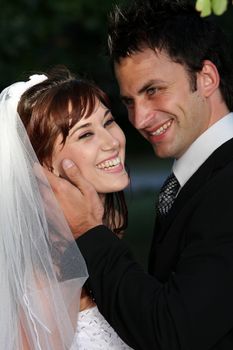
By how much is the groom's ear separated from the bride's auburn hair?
1.48 ft

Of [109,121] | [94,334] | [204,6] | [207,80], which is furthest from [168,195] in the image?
[204,6]

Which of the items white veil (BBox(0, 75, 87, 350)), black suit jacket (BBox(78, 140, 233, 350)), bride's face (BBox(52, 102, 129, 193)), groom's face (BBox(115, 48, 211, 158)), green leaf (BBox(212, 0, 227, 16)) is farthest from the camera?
groom's face (BBox(115, 48, 211, 158))

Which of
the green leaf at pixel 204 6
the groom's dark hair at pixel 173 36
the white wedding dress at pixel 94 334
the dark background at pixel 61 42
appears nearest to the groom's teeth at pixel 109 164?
the groom's dark hair at pixel 173 36

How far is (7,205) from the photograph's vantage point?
3.46 m

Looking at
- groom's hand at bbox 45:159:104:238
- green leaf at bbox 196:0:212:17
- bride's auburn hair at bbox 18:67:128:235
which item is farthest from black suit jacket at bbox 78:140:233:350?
green leaf at bbox 196:0:212:17

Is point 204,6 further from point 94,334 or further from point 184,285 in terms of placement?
point 94,334

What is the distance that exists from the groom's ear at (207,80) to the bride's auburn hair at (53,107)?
0.45 metres

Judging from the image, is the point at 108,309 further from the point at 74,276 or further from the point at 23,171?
the point at 23,171

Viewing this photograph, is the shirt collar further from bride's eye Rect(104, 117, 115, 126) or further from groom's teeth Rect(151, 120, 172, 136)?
bride's eye Rect(104, 117, 115, 126)

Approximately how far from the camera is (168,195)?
372 cm

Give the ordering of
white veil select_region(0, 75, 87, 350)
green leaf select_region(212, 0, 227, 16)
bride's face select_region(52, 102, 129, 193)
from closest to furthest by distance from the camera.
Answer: green leaf select_region(212, 0, 227, 16) → white veil select_region(0, 75, 87, 350) → bride's face select_region(52, 102, 129, 193)

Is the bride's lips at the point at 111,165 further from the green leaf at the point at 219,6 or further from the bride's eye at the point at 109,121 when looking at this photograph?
the green leaf at the point at 219,6

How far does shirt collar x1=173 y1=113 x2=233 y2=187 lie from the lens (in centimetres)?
354

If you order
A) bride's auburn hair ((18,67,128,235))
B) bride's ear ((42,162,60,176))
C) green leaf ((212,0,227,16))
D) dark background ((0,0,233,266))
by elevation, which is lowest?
bride's ear ((42,162,60,176))
